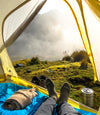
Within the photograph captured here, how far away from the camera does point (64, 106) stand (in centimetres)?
113


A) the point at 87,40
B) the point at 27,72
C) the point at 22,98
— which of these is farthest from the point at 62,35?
the point at 22,98

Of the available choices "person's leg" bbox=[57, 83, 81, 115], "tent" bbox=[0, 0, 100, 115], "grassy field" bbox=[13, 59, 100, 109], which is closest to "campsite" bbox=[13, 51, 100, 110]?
"grassy field" bbox=[13, 59, 100, 109]

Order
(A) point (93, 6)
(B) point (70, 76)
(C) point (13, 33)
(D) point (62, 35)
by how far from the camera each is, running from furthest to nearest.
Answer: (B) point (70, 76) < (D) point (62, 35) < (C) point (13, 33) < (A) point (93, 6)

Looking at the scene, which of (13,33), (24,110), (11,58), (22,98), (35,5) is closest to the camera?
(24,110)

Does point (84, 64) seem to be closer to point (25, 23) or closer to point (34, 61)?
point (34, 61)

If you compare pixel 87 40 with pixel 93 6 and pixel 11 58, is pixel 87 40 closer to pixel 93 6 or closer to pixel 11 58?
pixel 93 6

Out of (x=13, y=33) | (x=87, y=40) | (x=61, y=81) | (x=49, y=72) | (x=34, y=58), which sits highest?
(x=13, y=33)

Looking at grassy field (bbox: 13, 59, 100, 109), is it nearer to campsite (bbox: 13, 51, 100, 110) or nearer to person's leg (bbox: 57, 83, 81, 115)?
campsite (bbox: 13, 51, 100, 110)

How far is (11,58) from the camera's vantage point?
192 cm

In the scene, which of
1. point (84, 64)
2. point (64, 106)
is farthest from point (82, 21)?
point (84, 64)

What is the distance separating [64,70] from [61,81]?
0.34 meters

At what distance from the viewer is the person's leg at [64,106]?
100 cm

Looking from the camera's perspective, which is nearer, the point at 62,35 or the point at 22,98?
the point at 22,98

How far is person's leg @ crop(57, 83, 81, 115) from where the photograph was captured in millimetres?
1005
